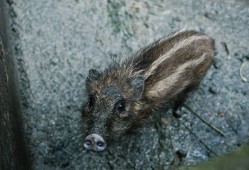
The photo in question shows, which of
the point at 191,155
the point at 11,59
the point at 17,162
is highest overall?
the point at 11,59

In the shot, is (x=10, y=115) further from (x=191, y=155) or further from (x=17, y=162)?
(x=191, y=155)

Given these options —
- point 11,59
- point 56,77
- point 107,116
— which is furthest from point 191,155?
point 11,59

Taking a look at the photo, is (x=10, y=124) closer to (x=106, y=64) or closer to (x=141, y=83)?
(x=141, y=83)

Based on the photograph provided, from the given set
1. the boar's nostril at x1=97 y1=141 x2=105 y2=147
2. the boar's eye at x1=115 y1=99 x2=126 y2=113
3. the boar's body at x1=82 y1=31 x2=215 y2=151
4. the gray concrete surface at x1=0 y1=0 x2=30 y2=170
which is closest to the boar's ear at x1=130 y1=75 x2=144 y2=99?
the boar's body at x1=82 y1=31 x2=215 y2=151

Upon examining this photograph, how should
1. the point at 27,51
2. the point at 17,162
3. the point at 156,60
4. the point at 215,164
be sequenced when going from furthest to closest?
the point at 27,51 < the point at 156,60 < the point at 17,162 < the point at 215,164

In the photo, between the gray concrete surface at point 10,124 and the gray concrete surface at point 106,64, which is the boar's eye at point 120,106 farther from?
the gray concrete surface at point 10,124

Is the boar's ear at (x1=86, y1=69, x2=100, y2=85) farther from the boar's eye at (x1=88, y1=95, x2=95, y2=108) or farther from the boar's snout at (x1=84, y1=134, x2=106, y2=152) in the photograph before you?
the boar's snout at (x1=84, y1=134, x2=106, y2=152)

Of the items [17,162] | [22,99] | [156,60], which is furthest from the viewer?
[22,99]
